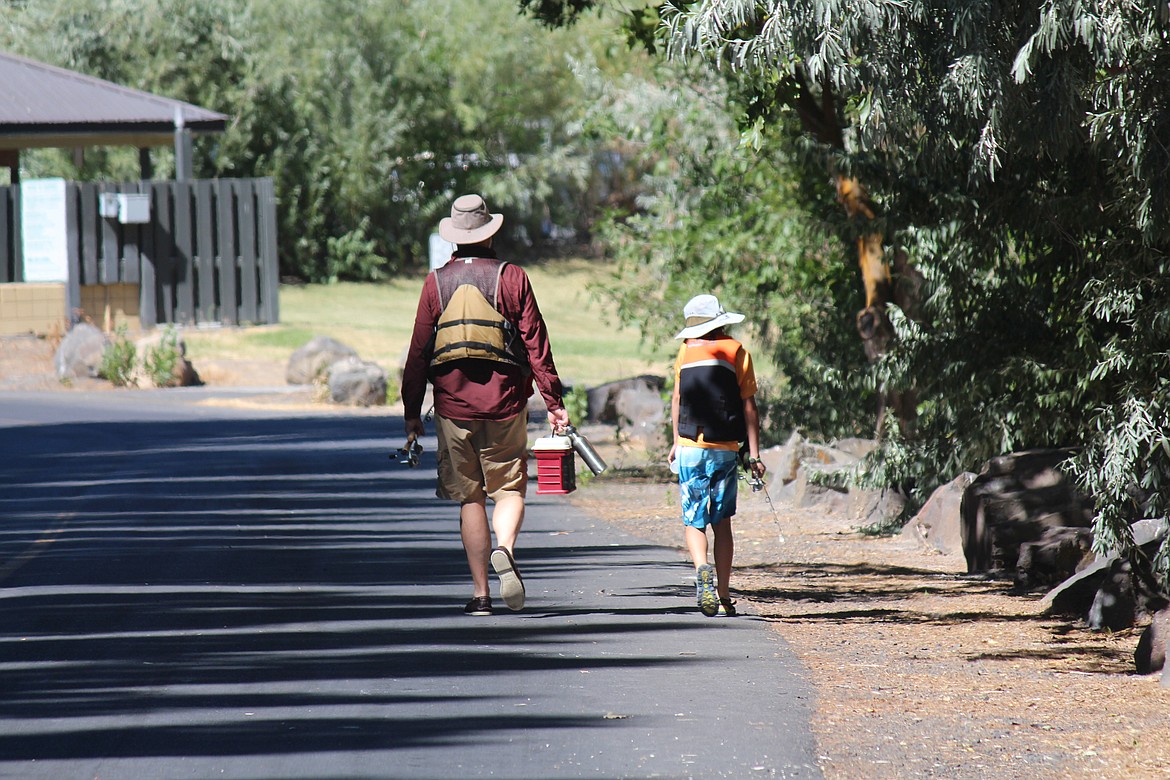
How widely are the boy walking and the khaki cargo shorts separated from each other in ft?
2.87

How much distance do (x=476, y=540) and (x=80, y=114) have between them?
27673 millimetres

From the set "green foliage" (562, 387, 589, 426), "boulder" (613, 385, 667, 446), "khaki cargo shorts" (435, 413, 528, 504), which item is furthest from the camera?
"green foliage" (562, 387, 589, 426)

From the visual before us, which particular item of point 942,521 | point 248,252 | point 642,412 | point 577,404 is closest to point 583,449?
point 942,521

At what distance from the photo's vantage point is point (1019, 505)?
10734 mm

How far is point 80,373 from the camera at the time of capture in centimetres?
2886

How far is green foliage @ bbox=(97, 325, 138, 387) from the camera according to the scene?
2838 centimetres

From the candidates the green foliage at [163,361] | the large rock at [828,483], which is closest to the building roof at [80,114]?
the green foliage at [163,361]

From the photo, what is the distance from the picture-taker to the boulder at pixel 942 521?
39.7 ft

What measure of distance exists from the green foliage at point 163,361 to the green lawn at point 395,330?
251 centimetres

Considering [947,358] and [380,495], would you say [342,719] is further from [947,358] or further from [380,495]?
[380,495]

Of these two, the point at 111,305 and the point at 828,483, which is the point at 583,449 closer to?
the point at 828,483

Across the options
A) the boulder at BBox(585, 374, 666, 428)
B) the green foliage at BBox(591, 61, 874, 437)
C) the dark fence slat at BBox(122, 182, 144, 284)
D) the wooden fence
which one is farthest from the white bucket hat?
the dark fence slat at BBox(122, 182, 144, 284)

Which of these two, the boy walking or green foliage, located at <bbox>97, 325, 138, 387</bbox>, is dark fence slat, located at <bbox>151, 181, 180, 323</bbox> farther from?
the boy walking

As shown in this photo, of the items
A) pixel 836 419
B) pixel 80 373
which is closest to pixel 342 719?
pixel 836 419
